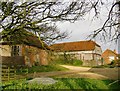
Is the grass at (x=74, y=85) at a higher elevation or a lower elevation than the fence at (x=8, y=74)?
lower

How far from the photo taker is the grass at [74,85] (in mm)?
4398

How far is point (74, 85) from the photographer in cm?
493

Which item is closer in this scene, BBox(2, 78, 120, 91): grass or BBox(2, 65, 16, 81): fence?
BBox(2, 78, 120, 91): grass

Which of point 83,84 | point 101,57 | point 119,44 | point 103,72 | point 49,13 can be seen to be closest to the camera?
point 119,44

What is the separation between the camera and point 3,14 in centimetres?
417

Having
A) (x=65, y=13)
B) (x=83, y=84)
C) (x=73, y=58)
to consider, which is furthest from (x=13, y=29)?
(x=83, y=84)

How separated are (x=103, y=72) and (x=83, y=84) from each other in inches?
51.4

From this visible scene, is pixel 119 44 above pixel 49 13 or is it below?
below

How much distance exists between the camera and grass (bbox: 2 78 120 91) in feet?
14.4

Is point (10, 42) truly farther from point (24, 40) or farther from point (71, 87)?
point (71, 87)

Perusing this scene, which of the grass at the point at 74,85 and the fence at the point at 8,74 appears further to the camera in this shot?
the fence at the point at 8,74

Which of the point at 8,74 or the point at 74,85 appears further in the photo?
the point at 8,74

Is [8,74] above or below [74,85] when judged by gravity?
above

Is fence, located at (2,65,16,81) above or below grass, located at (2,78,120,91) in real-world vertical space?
above
